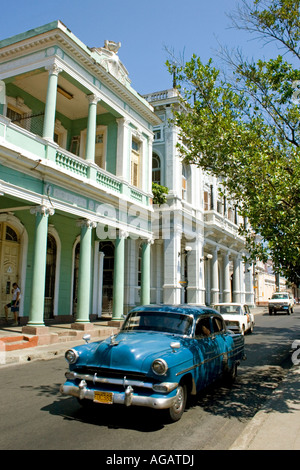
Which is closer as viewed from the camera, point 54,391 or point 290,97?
point 54,391

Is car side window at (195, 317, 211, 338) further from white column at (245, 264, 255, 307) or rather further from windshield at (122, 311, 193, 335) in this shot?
white column at (245, 264, 255, 307)

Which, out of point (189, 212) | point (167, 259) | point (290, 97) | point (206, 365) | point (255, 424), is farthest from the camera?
point (189, 212)

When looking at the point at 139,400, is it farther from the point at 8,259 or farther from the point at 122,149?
the point at 122,149

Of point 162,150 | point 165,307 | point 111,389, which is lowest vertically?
point 111,389

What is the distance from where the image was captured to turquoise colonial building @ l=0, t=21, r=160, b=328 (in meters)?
11.9

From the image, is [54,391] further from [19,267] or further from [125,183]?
[125,183]

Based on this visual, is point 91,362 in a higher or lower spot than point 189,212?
lower

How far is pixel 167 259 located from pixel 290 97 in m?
15.3

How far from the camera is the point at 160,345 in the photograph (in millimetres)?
5246

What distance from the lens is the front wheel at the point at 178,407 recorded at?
488cm

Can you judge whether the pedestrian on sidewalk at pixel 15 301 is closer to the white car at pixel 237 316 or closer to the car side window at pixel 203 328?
the white car at pixel 237 316

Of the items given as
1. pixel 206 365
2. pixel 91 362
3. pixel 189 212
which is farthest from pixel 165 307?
pixel 189 212

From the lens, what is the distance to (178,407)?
16.4 feet
